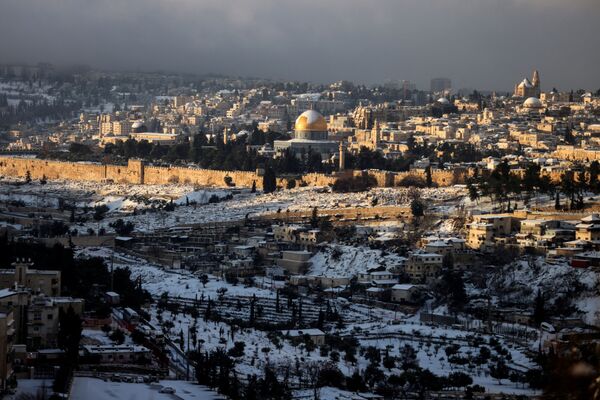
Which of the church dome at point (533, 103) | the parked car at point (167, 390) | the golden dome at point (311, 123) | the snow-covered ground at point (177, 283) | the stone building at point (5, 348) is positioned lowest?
the snow-covered ground at point (177, 283)

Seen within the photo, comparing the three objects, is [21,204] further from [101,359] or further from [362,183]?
[101,359]

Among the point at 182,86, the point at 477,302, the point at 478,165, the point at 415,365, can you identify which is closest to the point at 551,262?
the point at 477,302

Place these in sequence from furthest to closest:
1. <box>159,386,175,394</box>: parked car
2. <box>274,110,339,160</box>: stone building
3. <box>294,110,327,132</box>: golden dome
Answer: <box>294,110,327,132</box>: golden dome
<box>274,110,339,160</box>: stone building
<box>159,386,175,394</box>: parked car

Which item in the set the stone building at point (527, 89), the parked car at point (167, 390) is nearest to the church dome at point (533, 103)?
the stone building at point (527, 89)

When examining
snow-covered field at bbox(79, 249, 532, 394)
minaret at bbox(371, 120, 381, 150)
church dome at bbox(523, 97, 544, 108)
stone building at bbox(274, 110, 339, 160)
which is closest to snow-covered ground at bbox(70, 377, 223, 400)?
snow-covered field at bbox(79, 249, 532, 394)

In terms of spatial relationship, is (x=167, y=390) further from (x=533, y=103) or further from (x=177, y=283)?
(x=533, y=103)

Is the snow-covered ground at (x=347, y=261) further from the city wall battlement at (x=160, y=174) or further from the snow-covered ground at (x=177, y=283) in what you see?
the city wall battlement at (x=160, y=174)

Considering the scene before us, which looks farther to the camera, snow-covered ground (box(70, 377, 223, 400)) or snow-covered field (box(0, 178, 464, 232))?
snow-covered field (box(0, 178, 464, 232))

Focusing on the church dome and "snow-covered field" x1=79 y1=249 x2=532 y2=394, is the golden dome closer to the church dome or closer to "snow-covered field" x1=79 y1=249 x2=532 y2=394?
the church dome

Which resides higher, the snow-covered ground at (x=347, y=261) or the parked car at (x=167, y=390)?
the parked car at (x=167, y=390)
